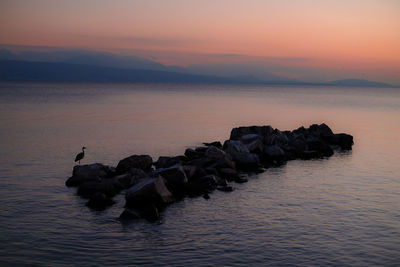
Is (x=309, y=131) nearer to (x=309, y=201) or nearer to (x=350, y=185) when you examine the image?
(x=350, y=185)

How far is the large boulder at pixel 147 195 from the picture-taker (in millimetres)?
18891

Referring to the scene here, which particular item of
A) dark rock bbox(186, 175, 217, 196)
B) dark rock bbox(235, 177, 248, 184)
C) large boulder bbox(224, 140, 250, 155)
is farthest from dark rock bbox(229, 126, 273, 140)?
dark rock bbox(186, 175, 217, 196)

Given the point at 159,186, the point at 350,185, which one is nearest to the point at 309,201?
the point at 350,185

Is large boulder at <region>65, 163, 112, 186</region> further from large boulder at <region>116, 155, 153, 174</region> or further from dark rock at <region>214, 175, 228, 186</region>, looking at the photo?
dark rock at <region>214, 175, 228, 186</region>

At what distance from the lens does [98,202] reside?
18844 mm

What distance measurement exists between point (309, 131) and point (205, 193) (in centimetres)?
2270

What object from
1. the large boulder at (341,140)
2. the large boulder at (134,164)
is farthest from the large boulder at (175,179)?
the large boulder at (341,140)

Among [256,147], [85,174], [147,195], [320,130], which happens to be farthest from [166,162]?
[320,130]

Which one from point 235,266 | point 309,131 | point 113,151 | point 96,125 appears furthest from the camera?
point 96,125

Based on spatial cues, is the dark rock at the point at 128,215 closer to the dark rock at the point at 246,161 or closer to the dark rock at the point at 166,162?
the dark rock at the point at 166,162

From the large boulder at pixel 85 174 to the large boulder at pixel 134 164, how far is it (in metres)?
0.81

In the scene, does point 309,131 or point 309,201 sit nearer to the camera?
point 309,201

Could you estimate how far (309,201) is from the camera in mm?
20281

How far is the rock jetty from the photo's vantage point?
753 inches
